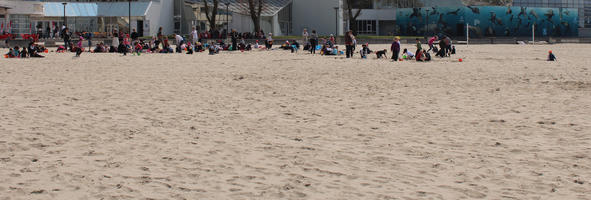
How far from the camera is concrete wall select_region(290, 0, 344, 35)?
76750 millimetres

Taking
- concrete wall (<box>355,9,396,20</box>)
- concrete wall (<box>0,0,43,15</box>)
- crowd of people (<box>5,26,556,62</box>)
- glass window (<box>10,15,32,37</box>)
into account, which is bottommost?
crowd of people (<box>5,26,556,62</box>)

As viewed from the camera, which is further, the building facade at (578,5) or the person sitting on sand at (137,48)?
the building facade at (578,5)

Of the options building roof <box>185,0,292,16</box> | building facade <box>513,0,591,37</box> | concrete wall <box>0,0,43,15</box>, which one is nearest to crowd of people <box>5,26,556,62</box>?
concrete wall <box>0,0,43,15</box>

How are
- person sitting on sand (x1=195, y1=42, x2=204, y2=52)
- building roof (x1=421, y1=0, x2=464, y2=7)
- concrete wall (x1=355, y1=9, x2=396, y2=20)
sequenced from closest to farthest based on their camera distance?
person sitting on sand (x1=195, y1=42, x2=204, y2=52) → concrete wall (x1=355, y1=9, x2=396, y2=20) → building roof (x1=421, y1=0, x2=464, y2=7)

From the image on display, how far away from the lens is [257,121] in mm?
9680

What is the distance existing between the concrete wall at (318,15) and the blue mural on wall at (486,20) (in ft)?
39.7

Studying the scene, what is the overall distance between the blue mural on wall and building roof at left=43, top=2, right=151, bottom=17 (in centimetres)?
3519

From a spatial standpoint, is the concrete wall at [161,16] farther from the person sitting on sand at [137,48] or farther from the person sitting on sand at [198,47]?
the person sitting on sand at [137,48]

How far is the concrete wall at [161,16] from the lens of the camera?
66875 mm

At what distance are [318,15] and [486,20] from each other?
72.4ft

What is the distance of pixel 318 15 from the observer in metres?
77.1

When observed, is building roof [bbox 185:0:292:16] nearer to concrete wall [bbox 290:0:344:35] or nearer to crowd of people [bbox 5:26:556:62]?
concrete wall [bbox 290:0:344:35]

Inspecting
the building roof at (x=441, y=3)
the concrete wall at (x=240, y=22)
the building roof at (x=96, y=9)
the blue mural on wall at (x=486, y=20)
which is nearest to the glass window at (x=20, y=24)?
the building roof at (x=96, y=9)

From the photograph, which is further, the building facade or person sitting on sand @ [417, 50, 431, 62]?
the building facade
